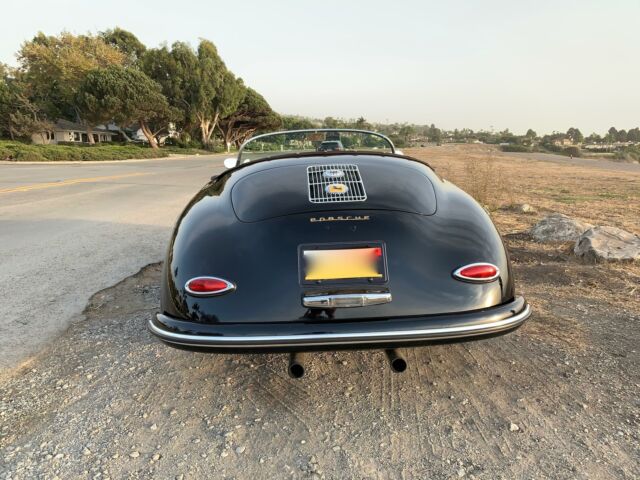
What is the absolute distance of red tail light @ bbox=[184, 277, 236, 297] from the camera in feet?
6.15

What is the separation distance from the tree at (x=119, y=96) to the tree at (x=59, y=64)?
2.39 m

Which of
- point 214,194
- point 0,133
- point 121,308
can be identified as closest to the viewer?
point 214,194

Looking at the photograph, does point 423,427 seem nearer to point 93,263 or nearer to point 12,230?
point 93,263

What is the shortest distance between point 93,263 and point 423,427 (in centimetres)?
384

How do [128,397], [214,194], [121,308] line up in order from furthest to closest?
1. [121,308]
2. [214,194]
3. [128,397]

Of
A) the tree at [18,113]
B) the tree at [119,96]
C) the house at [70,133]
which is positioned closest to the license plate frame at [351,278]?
the tree at [119,96]

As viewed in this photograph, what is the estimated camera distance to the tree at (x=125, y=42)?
55.9m

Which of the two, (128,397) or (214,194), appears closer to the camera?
(128,397)

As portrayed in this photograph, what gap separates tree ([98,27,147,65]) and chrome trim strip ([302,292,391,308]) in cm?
6181

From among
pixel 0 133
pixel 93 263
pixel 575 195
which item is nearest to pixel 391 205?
pixel 93 263

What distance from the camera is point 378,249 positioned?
1.92m

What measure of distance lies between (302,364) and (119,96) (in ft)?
136

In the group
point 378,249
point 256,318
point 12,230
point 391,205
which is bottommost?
point 12,230

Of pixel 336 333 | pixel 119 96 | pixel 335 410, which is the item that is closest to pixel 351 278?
pixel 336 333
